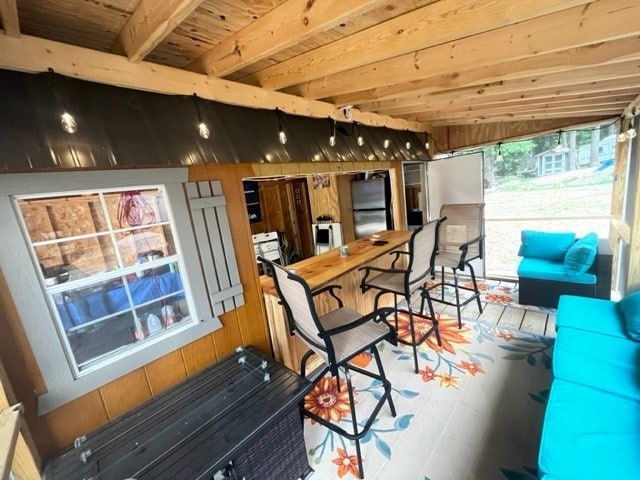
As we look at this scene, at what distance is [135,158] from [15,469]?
1367 millimetres

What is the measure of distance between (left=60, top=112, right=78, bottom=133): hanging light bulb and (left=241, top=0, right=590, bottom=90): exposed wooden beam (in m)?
1.18

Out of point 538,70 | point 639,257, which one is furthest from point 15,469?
point 639,257

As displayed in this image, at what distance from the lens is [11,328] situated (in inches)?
48.6

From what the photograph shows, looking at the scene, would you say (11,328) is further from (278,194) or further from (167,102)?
(278,194)

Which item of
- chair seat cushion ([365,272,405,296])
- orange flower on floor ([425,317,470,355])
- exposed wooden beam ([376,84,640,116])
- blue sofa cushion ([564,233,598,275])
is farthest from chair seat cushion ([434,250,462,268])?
exposed wooden beam ([376,84,640,116])

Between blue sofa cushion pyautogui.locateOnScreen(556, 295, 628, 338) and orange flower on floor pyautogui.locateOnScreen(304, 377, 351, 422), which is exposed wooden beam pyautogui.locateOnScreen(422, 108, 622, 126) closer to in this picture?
blue sofa cushion pyautogui.locateOnScreen(556, 295, 628, 338)

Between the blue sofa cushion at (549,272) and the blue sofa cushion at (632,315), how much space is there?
41.3 inches

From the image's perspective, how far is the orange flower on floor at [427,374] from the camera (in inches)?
91.6

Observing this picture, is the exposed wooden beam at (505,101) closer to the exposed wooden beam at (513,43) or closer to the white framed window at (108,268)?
the exposed wooden beam at (513,43)

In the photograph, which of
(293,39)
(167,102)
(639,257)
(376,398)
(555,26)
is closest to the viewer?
(293,39)

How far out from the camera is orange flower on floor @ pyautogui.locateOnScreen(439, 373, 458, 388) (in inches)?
88.1

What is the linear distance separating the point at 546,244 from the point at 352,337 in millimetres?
3240

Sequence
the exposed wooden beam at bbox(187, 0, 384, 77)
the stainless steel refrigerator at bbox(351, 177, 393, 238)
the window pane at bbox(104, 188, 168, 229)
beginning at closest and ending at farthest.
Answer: the exposed wooden beam at bbox(187, 0, 384, 77), the window pane at bbox(104, 188, 168, 229), the stainless steel refrigerator at bbox(351, 177, 393, 238)

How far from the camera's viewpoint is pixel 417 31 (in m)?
1.29
